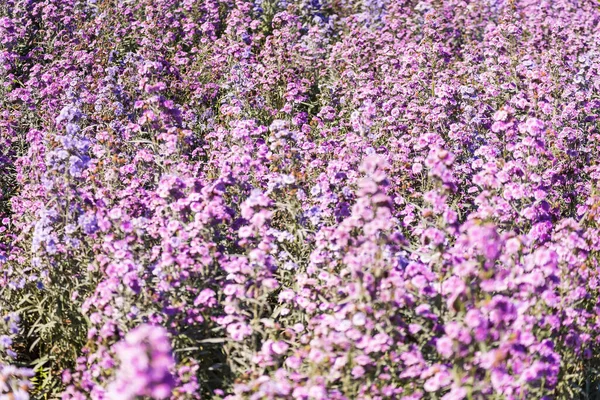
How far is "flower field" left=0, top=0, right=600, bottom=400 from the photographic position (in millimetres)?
3486

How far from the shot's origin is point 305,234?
4.83 m

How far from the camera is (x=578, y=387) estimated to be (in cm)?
388

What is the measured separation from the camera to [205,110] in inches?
295

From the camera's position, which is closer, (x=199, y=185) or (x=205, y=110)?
(x=199, y=185)

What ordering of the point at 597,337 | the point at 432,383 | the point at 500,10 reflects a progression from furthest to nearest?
the point at 500,10 < the point at 597,337 < the point at 432,383

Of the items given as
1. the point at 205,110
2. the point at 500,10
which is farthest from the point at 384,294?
the point at 500,10

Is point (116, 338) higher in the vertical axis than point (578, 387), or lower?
higher

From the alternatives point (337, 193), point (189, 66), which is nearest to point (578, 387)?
point (337, 193)

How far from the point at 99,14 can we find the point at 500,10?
671 centimetres

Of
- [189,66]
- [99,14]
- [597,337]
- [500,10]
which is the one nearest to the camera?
[597,337]

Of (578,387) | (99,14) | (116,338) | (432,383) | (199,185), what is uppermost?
(99,14)

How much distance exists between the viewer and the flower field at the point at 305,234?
3.49 meters

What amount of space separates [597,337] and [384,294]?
5.38ft

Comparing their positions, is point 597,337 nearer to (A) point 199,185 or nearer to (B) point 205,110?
(A) point 199,185
